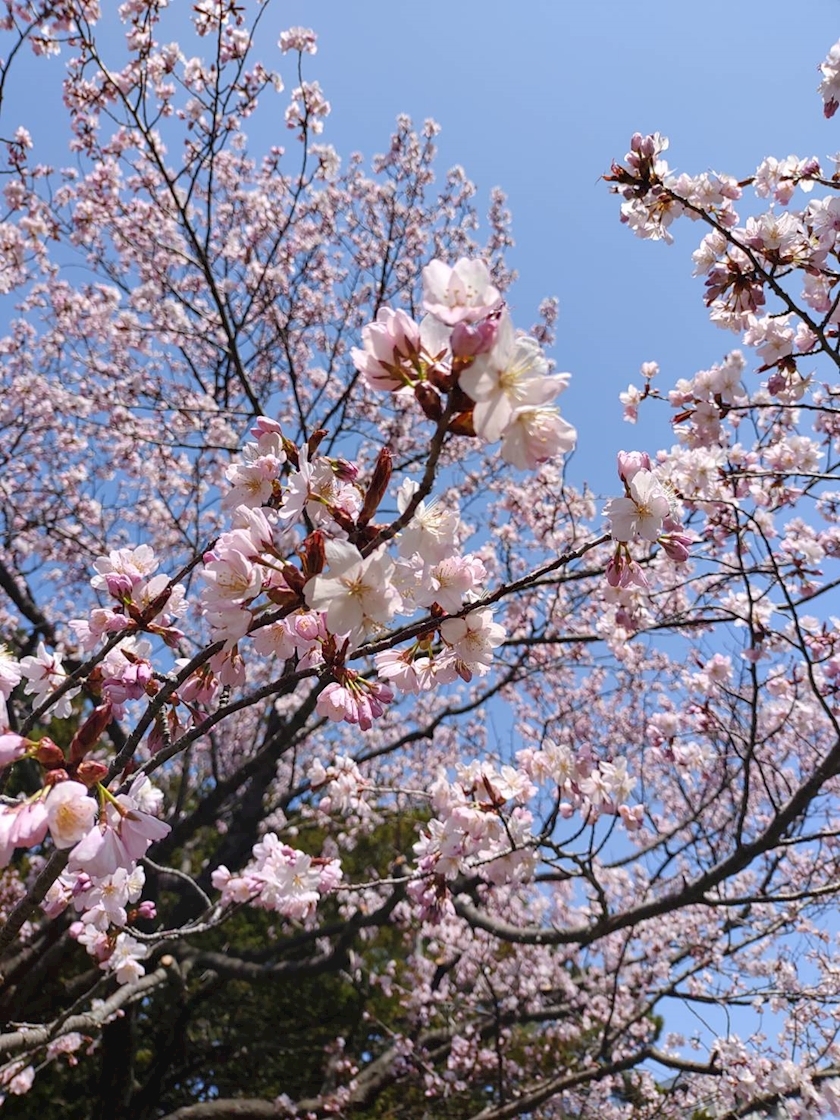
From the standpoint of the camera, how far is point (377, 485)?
4.08 ft

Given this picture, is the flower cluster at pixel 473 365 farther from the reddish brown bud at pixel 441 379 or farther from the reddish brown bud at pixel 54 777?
the reddish brown bud at pixel 54 777

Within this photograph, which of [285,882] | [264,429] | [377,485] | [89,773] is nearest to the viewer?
[89,773]

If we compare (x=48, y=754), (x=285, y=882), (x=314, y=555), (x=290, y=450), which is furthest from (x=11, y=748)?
(x=285, y=882)

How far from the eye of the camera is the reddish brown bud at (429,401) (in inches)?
42.4

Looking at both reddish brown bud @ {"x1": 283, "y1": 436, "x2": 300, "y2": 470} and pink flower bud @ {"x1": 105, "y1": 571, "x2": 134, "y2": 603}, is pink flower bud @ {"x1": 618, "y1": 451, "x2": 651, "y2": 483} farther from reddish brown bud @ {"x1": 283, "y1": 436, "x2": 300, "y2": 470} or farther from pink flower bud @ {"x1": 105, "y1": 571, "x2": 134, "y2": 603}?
pink flower bud @ {"x1": 105, "y1": 571, "x2": 134, "y2": 603}

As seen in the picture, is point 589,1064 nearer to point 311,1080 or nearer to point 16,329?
point 311,1080

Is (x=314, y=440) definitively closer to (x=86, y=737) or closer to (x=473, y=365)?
(x=473, y=365)

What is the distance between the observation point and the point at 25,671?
1.75 m

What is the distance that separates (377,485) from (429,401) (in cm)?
22

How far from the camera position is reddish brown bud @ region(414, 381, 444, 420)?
1.08 meters

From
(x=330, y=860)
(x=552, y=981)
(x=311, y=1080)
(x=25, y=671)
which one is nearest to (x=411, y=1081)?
(x=552, y=981)

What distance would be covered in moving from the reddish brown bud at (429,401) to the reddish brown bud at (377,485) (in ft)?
0.44

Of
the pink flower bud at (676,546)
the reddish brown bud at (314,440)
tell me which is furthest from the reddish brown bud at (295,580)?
the pink flower bud at (676,546)

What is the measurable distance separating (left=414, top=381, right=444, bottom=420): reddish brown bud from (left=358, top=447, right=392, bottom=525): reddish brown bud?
0.44 feet
